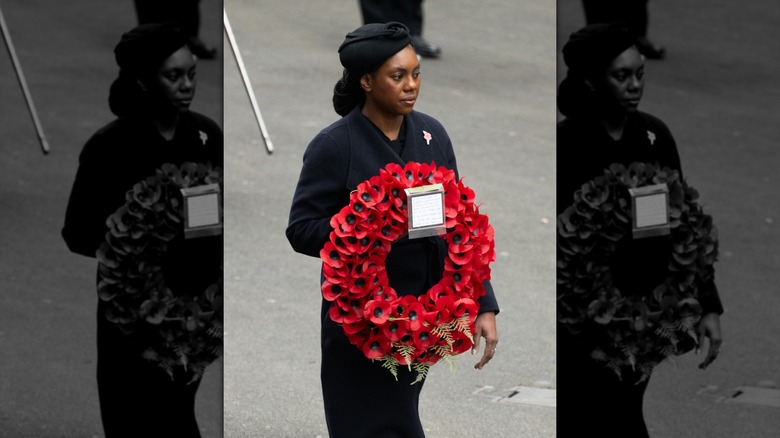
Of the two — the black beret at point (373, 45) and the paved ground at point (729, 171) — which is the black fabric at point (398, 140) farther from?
the paved ground at point (729, 171)

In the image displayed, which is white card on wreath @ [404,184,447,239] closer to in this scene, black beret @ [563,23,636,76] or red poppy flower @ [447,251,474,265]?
red poppy flower @ [447,251,474,265]

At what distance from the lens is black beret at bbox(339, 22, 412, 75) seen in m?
3.80

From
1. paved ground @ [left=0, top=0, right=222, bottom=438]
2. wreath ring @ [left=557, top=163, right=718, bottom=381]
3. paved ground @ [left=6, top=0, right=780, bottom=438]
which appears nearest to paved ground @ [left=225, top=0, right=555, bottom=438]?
paved ground @ [left=6, top=0, right=780, bottom=438]

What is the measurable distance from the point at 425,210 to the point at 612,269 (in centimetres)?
80

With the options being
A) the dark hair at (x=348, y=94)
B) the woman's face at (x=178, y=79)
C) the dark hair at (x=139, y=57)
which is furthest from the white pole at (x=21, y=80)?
the dark hair at (x=348, y=94)

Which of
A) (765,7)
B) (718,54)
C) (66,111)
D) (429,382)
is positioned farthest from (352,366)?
(765,7)

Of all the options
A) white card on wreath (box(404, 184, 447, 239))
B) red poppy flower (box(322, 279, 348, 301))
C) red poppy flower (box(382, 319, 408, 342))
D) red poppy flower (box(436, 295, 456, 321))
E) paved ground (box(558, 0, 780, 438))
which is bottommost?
paved ground (box(558, 0, 780, 438))

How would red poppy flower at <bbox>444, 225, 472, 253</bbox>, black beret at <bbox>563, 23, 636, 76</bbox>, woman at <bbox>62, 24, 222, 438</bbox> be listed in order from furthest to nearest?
1. black beret at <bbox>563, 23, 636, 76</bbox>
2. woman at <bbox>62, 24, 222, 438</bbox>
3. red poppy flower at <bbox>444, 225, 472, 253</bbox>

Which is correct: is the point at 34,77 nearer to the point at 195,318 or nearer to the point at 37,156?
the point at 37,156

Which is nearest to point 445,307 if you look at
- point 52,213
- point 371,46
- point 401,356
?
point 401,356

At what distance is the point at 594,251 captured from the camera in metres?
4.29

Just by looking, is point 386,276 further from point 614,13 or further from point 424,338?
point 614,13

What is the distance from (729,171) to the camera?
7.25 m

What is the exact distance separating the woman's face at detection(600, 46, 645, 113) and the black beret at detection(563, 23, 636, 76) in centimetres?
3
